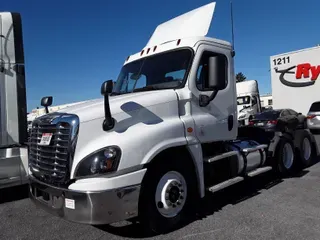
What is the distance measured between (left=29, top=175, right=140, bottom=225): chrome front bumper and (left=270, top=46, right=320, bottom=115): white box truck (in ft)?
58.4

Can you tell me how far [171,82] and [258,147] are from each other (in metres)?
2.44

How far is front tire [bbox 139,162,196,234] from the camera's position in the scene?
12.8 feet

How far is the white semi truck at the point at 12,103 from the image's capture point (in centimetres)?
568

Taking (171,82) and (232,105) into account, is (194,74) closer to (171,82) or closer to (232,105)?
(171,82)

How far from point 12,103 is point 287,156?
5.94m

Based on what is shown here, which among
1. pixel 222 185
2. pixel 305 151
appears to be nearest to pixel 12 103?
pixel 222 185

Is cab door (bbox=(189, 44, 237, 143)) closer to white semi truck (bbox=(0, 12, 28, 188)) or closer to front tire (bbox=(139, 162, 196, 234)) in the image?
front tire (bbox=(139, 162, 196, 234))

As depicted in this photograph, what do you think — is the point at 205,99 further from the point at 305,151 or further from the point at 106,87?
the point at 305,151

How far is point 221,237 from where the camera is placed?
3.92 m

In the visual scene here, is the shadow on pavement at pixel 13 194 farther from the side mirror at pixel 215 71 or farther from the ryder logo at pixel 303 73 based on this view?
the ryder logo at pixel 303 73

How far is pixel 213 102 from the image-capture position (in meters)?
4.98

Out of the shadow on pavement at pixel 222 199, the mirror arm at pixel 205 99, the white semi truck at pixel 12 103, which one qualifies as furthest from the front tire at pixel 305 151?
the white semi truck at pixel 12 103

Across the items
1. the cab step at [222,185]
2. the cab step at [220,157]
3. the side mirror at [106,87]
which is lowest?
the cab step at [222,185]

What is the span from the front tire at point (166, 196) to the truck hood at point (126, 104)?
0.82 metres
